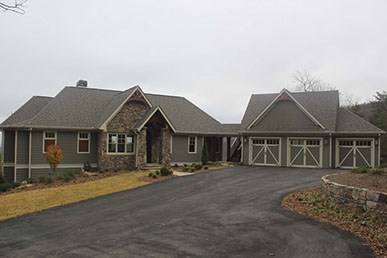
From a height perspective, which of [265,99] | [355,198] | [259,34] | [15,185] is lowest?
[15,185]

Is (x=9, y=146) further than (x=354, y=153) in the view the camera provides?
No

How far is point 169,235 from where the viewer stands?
7641 millimetres

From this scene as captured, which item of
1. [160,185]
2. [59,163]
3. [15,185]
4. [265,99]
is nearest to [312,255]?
[160,185]

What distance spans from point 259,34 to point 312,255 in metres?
20.6

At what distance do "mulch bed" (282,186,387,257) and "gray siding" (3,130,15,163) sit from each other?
1879cm

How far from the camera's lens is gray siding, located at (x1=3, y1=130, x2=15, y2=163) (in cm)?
2020

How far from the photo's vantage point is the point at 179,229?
26.6 feet

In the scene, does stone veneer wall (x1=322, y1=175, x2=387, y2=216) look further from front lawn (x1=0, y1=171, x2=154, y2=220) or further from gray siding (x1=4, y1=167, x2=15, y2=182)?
gray siding (x1=4, y1=167, x2=15, y2=182)

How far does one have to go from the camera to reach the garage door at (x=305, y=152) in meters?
21.6

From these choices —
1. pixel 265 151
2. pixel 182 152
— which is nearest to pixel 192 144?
pixel 182 152

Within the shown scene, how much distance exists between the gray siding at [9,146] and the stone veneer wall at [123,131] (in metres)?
5.97

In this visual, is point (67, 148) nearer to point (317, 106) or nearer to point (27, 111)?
point (27, 111)

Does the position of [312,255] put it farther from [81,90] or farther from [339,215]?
[81,90]

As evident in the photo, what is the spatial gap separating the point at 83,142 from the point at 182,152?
7.80 meters
